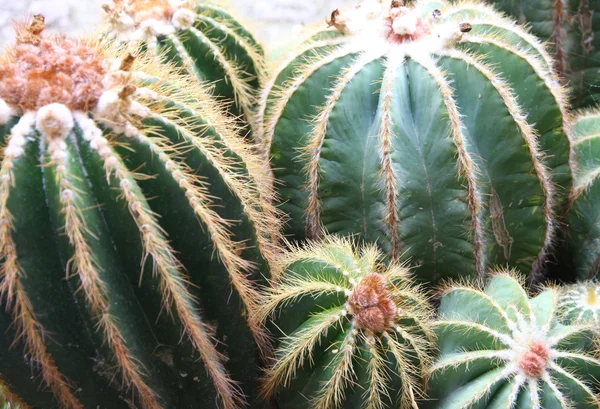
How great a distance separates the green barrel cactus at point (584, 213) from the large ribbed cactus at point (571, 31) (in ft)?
1.10

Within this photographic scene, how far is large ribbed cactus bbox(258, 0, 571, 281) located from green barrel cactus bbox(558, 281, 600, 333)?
167 millimetres

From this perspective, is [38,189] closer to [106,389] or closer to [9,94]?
[9,94]

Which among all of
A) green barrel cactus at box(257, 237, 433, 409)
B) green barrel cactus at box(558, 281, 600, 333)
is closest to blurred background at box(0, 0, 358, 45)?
green barrel cactus at box(257, 237, 433, 409)

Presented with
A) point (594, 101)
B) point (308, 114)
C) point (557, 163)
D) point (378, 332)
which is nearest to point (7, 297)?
point (378, 332)

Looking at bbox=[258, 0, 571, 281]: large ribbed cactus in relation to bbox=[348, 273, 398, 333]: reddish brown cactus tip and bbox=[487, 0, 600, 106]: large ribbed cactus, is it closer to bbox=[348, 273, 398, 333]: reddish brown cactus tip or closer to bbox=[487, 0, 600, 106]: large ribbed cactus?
bbox=[348, 273, 398, 333]: reddish brown cactus tip

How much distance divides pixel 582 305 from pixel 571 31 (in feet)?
2.81

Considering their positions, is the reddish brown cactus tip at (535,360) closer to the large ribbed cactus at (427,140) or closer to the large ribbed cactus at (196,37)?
the large ribbed cactus at (427,140)

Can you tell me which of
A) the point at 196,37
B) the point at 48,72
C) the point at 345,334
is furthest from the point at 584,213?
the point at 48,72

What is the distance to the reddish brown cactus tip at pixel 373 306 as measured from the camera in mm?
1040

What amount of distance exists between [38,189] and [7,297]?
0.16 meters

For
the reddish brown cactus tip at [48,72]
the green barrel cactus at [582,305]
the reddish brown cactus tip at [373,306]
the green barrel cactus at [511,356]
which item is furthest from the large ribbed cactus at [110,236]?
the green barrel cactus at [582,305]

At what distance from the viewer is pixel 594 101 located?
5.97ft

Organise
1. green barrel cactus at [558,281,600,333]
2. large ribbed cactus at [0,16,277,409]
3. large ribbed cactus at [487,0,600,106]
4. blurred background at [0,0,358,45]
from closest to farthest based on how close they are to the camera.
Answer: large ribbed cactus at [0,16,277,409] < green barrel cactus at [558,281,600,333] < large ribbed cactus at [487,0,600,106] < blurred background at [0,0,358,45]

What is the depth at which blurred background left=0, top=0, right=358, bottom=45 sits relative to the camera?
232 centimetres
